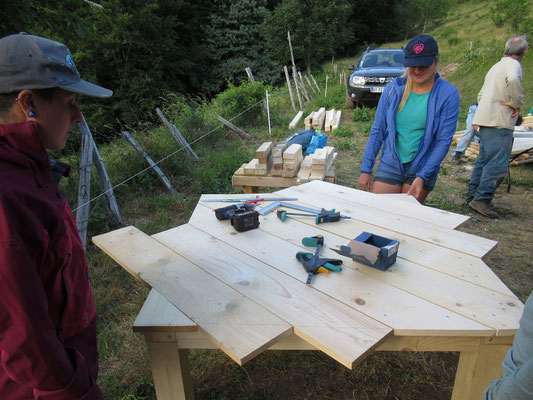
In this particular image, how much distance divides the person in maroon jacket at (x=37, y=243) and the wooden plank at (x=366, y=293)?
88cm

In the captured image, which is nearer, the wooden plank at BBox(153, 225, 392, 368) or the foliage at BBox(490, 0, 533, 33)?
the wooden plank at BBox(153, 225, 392, 368)

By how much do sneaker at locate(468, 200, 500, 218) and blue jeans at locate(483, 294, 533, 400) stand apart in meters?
4.33

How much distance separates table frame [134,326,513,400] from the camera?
139 cm

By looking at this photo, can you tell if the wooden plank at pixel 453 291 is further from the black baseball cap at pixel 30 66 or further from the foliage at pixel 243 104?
the foliage at pixel 243 104

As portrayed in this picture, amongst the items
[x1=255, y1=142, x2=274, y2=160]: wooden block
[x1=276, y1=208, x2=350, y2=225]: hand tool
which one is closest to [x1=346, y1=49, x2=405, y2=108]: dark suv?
[x1=255, y1=142, x2=274, y2=160]: wooden block

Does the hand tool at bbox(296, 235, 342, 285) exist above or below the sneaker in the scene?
above

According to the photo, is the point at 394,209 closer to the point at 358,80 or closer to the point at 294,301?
the point at 294,301

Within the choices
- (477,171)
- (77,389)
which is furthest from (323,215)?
(477,171)

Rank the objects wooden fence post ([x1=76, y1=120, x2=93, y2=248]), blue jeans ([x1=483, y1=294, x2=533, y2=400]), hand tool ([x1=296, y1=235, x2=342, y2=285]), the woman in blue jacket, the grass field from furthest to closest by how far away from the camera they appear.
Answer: wooden fence post ([x1=76, y1=120, x2=93, y2=248]), the woman in blue jacket, the grass field, hand tool ([x1=296, y1=235, x2=342, y2=285]), blue jeans ([x1=483, y1=294, x2=533, y2=400])

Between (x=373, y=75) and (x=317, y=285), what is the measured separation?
31.3 ft

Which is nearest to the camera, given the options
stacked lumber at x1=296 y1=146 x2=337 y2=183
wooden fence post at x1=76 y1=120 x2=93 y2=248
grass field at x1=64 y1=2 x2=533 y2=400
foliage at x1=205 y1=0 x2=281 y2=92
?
grass field at x1=64 y1=2 x2=533 y2=400

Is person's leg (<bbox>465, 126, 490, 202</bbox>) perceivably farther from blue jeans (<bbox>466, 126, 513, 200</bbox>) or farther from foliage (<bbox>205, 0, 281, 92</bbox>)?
foliage (<bbox>205, 0, 281, 92</bbox>)

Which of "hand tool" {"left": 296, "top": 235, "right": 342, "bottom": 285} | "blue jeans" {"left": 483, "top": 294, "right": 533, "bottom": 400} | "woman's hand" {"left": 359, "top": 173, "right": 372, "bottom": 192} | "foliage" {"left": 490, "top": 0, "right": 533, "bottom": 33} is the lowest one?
"woman's hand" {"left": 359, "top": 173, "right": 372, "bottom": 192}

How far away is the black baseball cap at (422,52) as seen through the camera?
2.68 meters
